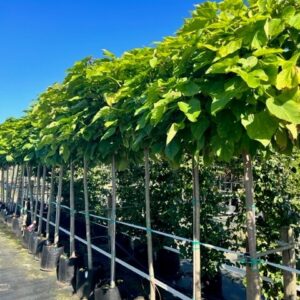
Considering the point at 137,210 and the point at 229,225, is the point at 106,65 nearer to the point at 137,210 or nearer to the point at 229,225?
the point at 229,225

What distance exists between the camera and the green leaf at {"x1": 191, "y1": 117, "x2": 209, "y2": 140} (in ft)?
5.68

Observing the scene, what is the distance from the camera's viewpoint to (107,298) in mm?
3459

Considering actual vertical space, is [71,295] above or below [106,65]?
below

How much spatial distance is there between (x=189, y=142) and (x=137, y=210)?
3079 millimetres

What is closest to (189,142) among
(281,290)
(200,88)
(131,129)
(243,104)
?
(200,88)

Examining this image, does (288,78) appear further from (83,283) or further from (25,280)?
(25,280)

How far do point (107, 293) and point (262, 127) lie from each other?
8.79 ft

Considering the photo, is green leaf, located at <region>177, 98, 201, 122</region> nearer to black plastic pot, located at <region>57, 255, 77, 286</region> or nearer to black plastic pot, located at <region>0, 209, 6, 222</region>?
black plastic pot, located at <region>57, 255, 77, 286</region>

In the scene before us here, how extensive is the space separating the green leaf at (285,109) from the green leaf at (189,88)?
0.42 meters

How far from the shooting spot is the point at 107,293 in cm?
348

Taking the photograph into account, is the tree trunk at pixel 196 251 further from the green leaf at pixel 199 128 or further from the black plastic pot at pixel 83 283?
the black plastic pot at pixel 83 283

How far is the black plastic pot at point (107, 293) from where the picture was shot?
3459 mm

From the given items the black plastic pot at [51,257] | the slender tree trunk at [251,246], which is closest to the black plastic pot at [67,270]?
the black plastic pot at [51,257]

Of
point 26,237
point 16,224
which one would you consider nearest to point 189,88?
point 26,237
